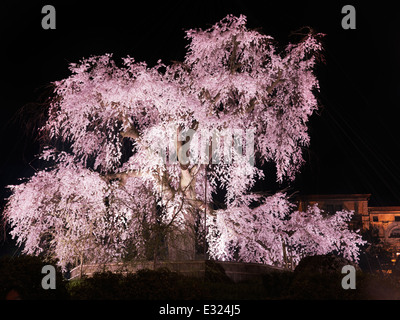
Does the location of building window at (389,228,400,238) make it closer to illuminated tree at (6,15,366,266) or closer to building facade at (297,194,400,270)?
building facade at (297,194,400,270)

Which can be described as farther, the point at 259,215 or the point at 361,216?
the point at 361,216

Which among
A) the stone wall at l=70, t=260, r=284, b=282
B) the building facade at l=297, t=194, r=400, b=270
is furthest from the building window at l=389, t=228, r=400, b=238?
the stone wall at l=70, t=260, r=284, b=282

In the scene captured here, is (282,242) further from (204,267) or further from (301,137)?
(204,267)

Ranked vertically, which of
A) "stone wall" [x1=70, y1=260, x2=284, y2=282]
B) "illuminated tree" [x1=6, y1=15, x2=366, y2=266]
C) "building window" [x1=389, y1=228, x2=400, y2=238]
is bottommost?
"stone wall" [x1=70, y1=260, x2=284, y2=282]

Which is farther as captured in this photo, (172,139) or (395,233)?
(395,233)

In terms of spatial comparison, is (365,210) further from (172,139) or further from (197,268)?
(197,268)

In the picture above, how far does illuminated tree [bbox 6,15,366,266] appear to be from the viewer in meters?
17.4

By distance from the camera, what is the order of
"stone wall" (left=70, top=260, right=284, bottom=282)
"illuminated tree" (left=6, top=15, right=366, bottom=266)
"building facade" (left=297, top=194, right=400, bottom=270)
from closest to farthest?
1. "stone wall" (left=70, top=260, right=284, bottom=282)
2. "illuminated tree" (left=6, top=15, right=366, bottom=266)
3. "building facade" (left=297, top=194, right=400, bottom=270)

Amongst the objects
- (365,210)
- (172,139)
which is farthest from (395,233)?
(172,139)

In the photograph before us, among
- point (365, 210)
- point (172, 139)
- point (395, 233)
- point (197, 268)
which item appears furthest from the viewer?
point (395, 233)

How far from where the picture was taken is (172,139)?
59.2ft
